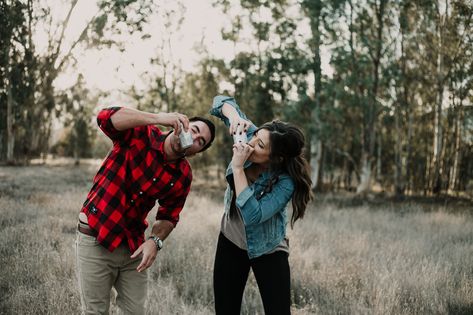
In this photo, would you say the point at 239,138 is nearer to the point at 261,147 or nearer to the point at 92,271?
the point at 261,147

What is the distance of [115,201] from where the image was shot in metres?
2.66

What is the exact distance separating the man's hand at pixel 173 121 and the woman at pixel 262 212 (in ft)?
1.31

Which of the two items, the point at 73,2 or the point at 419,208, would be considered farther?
the point at 73,2

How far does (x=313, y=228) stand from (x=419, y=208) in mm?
5795

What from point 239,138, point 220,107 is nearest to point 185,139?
point 239,138

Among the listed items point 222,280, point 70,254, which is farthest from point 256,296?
point 70,254

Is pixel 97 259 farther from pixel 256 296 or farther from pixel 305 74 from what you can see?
pixel 305 74

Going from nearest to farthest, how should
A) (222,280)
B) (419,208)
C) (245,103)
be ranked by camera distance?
(222,280)
(419,208)
(245,103)

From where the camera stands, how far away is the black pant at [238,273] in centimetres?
290

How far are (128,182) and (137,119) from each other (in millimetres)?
475

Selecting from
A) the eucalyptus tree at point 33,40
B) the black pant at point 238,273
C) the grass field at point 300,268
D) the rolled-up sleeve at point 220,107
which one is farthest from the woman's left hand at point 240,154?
the eucalyptus tree at point 33,40

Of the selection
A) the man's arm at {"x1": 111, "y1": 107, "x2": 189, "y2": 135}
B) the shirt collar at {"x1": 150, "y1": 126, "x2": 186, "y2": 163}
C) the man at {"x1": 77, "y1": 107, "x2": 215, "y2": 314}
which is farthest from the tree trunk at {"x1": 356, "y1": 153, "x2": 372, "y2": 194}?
the man's arm at {"x1": 111, "y1": 107, "x2": 189, "y2": 135}

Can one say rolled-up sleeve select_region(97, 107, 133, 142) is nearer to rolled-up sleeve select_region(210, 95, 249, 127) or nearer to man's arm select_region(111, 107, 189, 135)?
man's arm select_region(111, 107, 189, 135)

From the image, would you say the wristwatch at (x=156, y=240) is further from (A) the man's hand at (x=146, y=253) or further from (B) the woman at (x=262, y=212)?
(B) the woman at (x=262, y=212)
